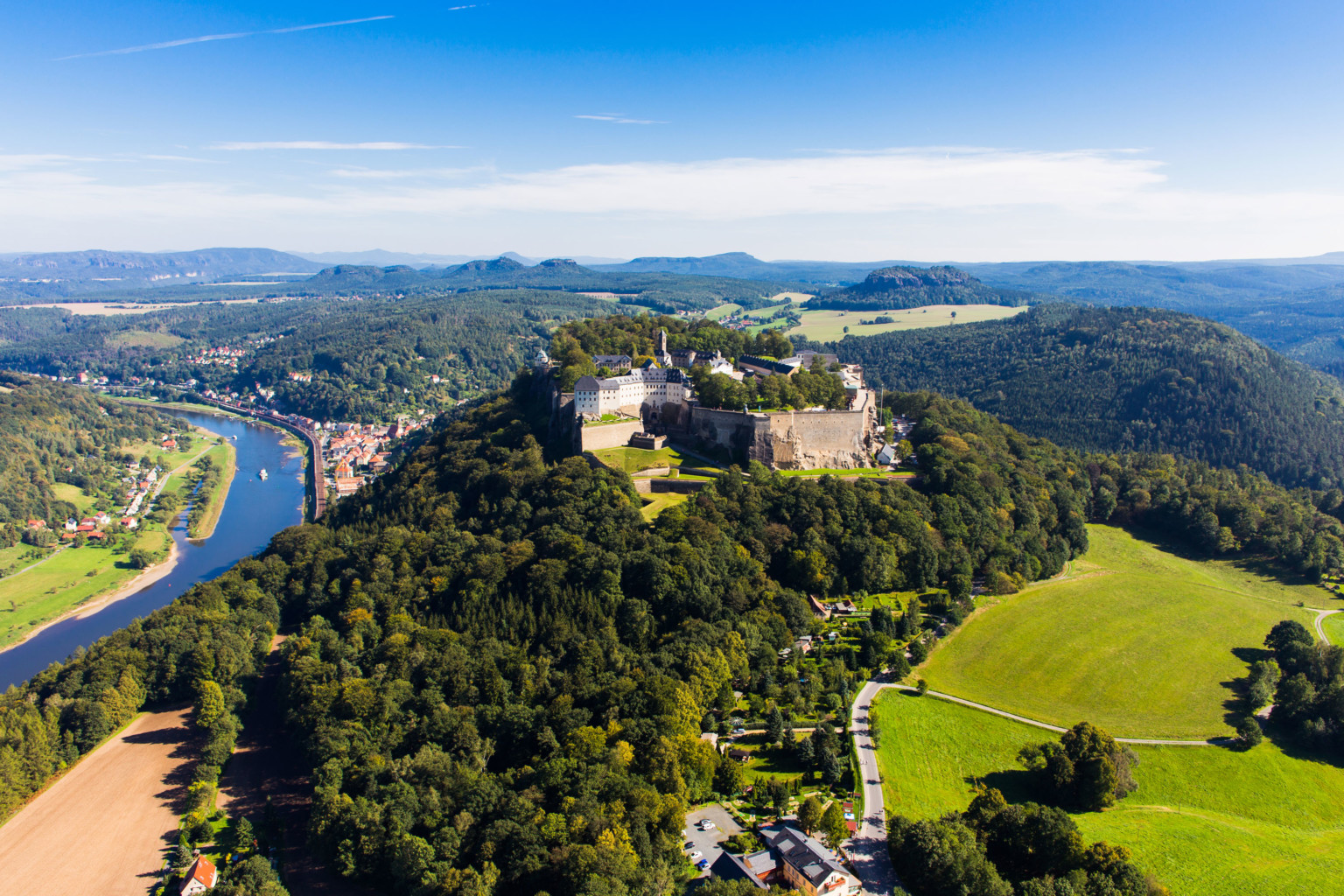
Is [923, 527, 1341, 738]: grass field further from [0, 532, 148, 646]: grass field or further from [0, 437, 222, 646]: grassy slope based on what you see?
[0, 437, 222, 646]: grassy slope

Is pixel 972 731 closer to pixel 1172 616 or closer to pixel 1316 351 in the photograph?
pixel 1172 616

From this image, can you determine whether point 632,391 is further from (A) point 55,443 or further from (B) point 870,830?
(A) point 55,443

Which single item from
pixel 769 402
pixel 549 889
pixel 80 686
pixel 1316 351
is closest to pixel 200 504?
pixel 80 686

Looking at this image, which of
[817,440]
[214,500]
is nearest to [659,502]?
[817,440]

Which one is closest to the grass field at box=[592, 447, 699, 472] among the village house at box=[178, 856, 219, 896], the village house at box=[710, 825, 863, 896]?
the village house at box=[710, 825, 863, 896]

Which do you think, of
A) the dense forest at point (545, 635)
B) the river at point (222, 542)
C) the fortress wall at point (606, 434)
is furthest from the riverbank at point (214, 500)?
the fortress wall at point (606, 434)

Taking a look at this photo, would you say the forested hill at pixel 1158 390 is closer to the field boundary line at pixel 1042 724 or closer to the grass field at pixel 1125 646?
the grass field at pixel 1125 646
